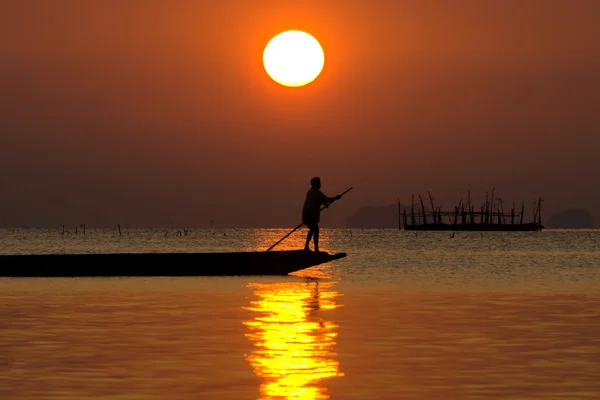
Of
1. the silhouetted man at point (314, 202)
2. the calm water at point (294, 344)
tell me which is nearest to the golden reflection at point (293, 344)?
the calm water at point (294, 344)

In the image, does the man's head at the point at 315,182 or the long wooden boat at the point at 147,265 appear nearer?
the man's head at the point at 315,182

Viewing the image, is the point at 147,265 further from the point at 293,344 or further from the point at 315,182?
the point at 293,344

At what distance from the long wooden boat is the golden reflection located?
8.09 meters

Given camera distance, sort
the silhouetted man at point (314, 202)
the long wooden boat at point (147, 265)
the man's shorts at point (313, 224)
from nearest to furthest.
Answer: the silhouetted man at point (314, 202) < the man's shorts at point (313, 224) < the long wooden boat at point (147, 265)

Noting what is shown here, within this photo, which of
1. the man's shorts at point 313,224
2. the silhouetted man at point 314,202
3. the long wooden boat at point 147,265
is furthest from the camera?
the long wooden boat at point 147,265

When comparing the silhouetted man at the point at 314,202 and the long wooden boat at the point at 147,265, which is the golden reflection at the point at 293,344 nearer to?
the silhouetted man at the point at 314,202

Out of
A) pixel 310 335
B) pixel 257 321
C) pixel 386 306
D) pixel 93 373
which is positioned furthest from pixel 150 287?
pixel 93 373

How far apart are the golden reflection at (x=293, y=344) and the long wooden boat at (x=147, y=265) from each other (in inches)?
319

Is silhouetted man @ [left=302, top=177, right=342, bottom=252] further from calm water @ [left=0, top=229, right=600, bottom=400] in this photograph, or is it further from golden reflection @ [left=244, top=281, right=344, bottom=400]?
golden reflection @ [left=244, top=281, right=344, bottom=400]

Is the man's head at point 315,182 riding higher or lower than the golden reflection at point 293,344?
higher

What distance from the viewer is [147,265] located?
37.3 m

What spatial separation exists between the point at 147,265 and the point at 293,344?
68.9 ft

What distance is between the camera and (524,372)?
Result: 14.2m

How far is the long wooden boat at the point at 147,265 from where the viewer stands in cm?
3681
